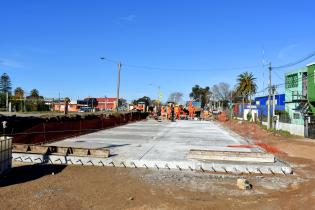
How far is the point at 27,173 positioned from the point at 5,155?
1001 millimetres

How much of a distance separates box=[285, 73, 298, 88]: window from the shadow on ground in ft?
165

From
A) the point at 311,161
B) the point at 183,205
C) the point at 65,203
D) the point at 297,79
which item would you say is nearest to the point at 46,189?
the point at 65,203

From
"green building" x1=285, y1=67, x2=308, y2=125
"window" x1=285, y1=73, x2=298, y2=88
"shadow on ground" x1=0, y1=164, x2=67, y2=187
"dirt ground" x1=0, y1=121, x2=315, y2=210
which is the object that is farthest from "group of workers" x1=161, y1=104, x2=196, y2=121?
"dirt ground" x1=0, y1=121, x2=315, y2=210

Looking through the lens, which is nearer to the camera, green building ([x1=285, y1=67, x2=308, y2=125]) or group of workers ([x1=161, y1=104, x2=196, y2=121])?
green building ([x1=285, y1=67, x2=308, y2=125])

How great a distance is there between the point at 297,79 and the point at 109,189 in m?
52.0

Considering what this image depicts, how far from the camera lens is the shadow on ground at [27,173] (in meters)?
12.7

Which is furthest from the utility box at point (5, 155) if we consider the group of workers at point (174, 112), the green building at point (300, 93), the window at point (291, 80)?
the window at point (291, 80)

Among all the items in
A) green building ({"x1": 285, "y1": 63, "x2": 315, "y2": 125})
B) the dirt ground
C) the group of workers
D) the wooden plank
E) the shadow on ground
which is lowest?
the dirt ground

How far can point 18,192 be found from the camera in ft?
37.0

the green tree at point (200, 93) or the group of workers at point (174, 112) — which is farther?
the green tree at point (200, 93)

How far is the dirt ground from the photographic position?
10.5 metres

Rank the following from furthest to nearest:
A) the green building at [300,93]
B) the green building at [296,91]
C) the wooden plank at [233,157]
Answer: the green building at [296,91] < the green building at [300,93] < the wooden plank at [233,157]

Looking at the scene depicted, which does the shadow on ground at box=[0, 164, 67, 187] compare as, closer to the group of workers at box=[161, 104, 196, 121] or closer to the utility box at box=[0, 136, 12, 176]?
the utility box at box=[0, 136, 12, 176]

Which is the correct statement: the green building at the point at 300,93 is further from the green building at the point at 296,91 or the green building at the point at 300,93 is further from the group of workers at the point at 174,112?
Answer: the group of workers at the point at 174,112
